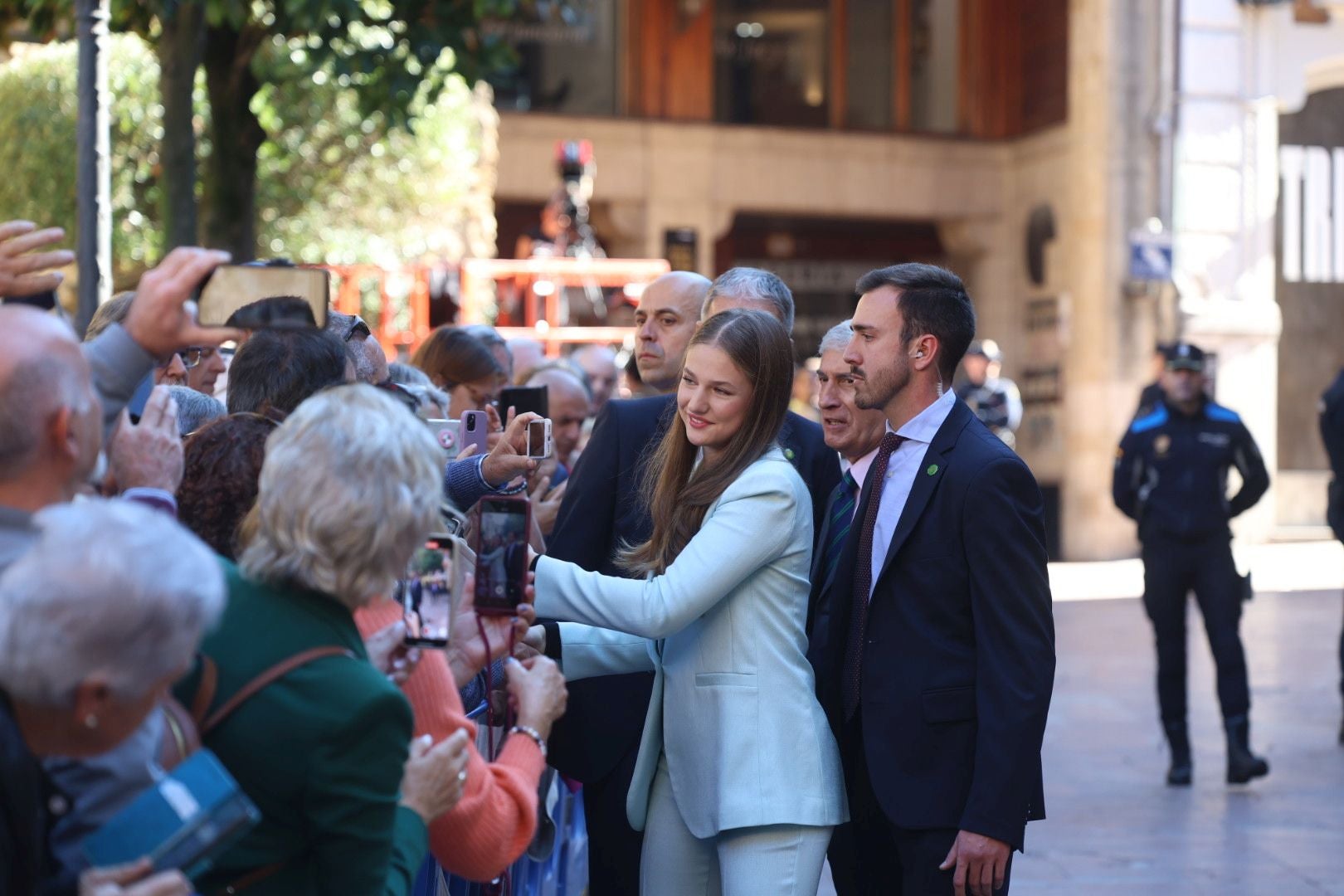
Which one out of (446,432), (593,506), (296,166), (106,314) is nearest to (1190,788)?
(593,506)

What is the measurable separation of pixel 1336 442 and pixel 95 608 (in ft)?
30.4

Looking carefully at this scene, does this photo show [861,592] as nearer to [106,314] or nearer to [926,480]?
[926,480]

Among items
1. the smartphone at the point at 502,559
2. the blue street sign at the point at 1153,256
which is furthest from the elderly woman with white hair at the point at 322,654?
the blue street sign at the point at 1153,256

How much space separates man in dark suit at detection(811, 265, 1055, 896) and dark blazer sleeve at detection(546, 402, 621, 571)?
2.24 feet

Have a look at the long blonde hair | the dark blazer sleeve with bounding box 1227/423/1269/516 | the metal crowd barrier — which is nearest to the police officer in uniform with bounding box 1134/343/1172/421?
the dark blazer sleeve with bounding box 1227/423/1269/516

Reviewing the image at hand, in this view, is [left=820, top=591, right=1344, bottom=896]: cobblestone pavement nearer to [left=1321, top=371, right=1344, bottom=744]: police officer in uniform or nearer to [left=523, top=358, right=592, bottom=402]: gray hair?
[left=1321, top=371, right=1344, bottom=744]: police officer in uniform

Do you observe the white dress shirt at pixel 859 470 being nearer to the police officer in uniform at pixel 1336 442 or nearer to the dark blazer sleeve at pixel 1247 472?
the dark blazer sleeve at pixel 1247 472

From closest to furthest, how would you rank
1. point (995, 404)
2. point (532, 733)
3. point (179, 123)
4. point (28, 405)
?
point (28, 405) → point (532, 733) → point (179, 123) → point (995, 404)

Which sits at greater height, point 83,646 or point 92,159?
point 92,159

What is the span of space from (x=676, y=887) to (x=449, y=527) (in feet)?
3.23

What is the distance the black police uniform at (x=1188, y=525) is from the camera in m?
9.00

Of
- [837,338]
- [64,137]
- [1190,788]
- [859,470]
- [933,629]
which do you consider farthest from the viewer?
[64,137]

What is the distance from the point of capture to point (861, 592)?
13.1ft

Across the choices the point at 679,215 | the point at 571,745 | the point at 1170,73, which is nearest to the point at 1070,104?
the point at 1170,73
